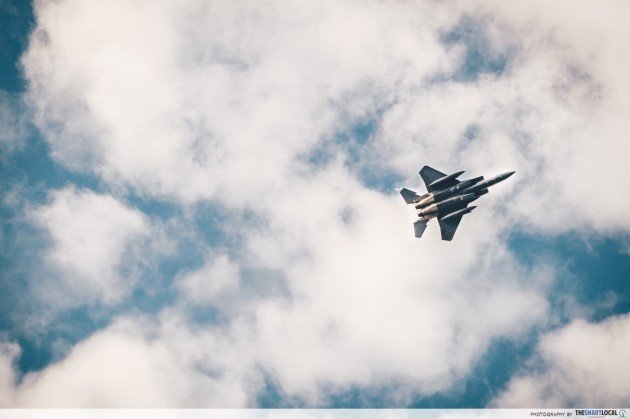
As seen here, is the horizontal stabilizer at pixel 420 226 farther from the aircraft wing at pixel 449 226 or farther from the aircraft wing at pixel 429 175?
the aircraft wing at pixel 429 175

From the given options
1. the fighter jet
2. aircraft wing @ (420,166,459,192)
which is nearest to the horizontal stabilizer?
the fighter jet

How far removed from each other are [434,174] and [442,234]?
29.0 feet

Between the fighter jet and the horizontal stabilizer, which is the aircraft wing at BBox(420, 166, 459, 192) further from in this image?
the horizontal stabilizer

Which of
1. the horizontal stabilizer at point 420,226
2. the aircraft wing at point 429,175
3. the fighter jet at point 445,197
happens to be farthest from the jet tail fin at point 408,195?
the horizontal stabilizer at point 420,226

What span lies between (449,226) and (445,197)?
483 centimetres

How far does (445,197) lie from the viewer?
49.0m

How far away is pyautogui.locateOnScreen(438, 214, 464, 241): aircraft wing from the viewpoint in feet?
167

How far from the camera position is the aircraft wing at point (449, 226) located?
50.9 meters

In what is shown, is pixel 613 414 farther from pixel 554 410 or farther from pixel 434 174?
pixel 434 174

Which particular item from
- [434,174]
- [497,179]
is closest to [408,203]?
[434,174]

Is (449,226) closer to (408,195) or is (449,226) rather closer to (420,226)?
(420,226)

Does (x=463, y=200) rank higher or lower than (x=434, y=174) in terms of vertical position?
lower

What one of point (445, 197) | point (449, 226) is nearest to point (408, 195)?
point (445, 197)

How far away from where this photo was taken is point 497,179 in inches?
1836
